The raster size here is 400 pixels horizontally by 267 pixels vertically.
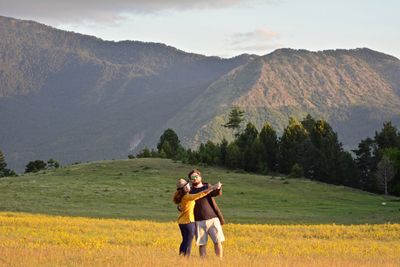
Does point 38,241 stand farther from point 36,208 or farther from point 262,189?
point 262,189

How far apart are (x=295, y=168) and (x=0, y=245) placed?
75.6 metres

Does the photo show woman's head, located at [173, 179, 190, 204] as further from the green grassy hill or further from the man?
the green grassy hill

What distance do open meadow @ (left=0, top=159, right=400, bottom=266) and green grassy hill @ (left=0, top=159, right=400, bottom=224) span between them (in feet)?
0.34

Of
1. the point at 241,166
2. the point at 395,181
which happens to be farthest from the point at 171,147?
the point at 395,181

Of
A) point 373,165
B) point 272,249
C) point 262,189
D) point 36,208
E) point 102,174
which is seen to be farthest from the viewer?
point 373,165

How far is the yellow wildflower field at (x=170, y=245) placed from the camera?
57.9 ft

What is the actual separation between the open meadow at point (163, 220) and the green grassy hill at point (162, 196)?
0.34 ft

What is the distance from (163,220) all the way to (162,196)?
73.8 ft

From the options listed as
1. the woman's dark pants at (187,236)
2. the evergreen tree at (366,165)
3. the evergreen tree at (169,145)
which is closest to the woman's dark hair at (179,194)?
the woman's dark pants at (187,236)

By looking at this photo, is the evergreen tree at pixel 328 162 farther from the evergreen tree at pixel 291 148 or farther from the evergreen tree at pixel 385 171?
the evergreen tree at pixel 385 171

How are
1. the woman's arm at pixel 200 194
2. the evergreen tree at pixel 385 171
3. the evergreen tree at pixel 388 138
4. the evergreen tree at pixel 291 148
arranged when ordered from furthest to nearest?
the evergreen tree at pixel 388 138 → the evergreen tree at pixel 291 148 → the evergreen tree at pixel 385 171 → the woman's arm at pixel 200 194

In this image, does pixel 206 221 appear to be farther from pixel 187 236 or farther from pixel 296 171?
pixel 296 171

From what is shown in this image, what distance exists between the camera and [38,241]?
986 inches

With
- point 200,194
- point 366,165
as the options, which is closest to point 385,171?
point 366,165
